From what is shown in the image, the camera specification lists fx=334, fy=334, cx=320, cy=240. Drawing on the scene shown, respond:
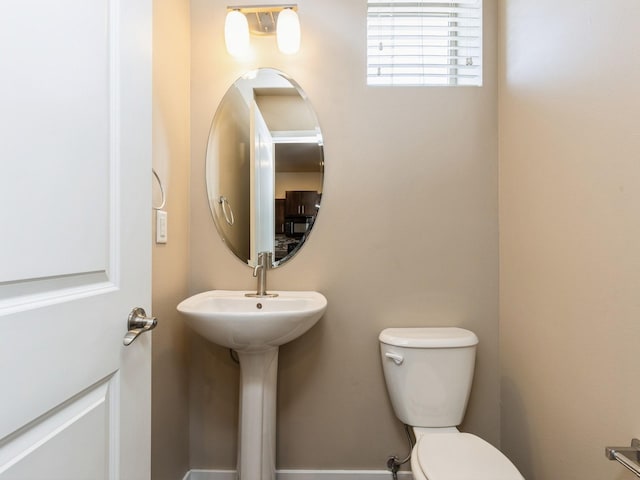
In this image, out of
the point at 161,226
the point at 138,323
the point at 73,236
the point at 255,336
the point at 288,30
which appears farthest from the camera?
the point at 288,30

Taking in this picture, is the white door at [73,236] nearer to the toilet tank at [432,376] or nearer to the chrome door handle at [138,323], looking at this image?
the chrome door handle at [138,323]

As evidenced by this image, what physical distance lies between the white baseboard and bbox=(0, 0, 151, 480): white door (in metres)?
0.88

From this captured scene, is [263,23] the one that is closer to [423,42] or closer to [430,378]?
[423,42]

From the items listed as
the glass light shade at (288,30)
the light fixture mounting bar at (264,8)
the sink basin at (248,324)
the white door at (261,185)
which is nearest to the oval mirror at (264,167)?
the white door at (261,185)

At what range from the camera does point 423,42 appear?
5.01ft

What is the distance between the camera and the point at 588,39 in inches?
38.0

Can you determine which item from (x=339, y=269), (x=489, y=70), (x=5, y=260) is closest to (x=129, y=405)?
(x=5, y=260)

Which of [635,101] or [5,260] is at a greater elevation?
[635,101]

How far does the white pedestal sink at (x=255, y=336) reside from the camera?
3.57ft

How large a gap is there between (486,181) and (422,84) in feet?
1.71

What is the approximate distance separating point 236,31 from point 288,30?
222 mm

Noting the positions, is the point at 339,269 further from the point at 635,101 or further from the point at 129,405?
the point at 635,101

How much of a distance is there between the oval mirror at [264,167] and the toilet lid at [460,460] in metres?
0.88

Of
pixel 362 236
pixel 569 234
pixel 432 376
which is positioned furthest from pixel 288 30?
pixel 432 376
